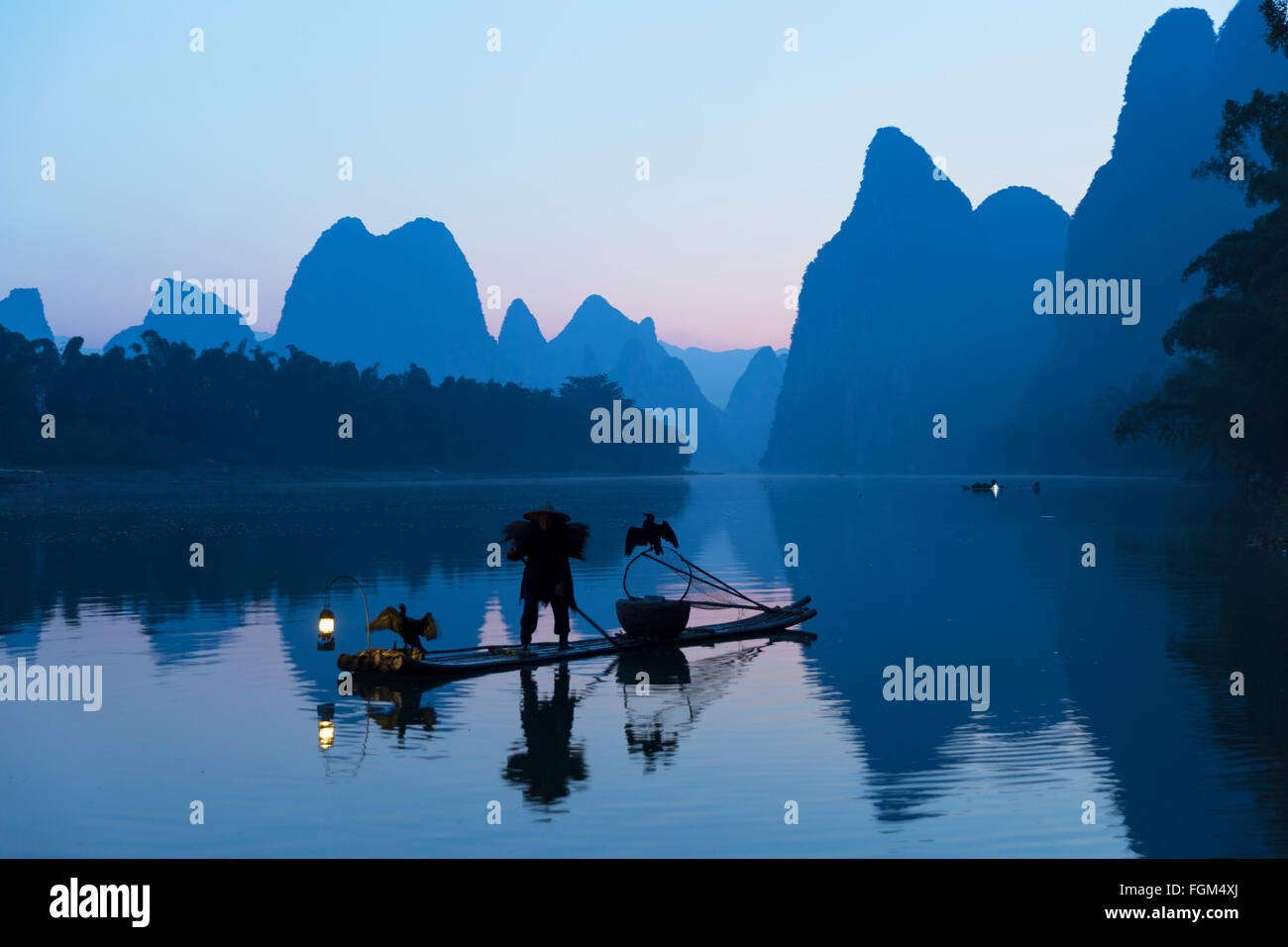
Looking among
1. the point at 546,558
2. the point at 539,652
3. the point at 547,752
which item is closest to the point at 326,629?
the point at 539,652

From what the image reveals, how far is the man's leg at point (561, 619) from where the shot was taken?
20.4 m

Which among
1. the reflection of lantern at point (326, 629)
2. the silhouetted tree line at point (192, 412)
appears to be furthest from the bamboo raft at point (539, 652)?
the silhouetted tree line at point (192, 412)

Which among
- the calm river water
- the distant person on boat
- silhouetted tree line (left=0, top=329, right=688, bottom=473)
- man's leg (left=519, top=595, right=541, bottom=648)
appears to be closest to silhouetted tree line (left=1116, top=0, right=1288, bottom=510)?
the calm river water

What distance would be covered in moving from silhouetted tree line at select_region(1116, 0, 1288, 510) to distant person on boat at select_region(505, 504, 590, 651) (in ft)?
101

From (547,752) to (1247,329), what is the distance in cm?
4121

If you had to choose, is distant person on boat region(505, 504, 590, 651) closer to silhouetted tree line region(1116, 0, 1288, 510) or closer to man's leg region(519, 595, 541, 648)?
man's leg region(519, 595, 541, 648)

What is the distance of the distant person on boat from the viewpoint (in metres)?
20.2

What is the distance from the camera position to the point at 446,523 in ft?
204

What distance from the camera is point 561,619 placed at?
20.5 m

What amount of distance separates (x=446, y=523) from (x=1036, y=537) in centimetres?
2859
